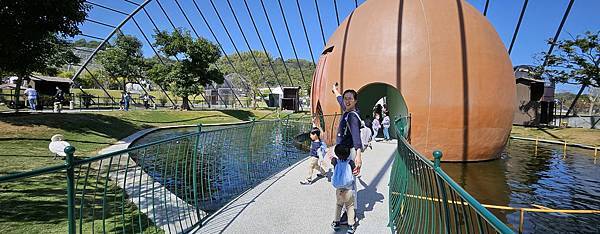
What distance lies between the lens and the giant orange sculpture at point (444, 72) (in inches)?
399

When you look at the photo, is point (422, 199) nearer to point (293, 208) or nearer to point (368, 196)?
point (293, 208)

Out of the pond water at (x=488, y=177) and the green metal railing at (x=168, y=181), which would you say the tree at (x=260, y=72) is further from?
the green metal railing at (x=168, y=181)

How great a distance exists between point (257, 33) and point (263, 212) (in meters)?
24.0

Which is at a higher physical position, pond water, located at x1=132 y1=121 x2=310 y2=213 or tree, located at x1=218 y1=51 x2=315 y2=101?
tree, located at x1=218 y1=51 x2=315 y2=101

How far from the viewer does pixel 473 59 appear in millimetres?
10203

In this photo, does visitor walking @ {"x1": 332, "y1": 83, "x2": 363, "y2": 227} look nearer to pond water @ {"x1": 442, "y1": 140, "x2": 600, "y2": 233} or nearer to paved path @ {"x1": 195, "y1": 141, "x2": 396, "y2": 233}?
paved path @ {"x1": 195, "y1": 141, "x2": 396, "y2": 233}

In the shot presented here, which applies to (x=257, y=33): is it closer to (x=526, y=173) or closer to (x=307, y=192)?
(x=526, y=173)

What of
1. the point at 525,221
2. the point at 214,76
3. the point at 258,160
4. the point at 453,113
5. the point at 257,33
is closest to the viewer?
the point at 525,221

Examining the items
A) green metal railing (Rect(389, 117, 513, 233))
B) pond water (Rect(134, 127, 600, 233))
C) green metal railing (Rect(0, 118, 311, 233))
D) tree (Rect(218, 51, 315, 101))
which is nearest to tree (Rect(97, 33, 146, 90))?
tree (Rect(218, 51, 315, 101))

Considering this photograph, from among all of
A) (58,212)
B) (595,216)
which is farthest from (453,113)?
(58,212)

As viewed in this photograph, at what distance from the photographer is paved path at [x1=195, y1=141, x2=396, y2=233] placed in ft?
13.7

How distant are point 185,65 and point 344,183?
27.8m

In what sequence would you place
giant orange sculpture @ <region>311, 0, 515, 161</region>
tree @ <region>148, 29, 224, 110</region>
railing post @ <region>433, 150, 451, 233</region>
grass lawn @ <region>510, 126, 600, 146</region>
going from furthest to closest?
tree @ <region>148, 29, 224, 110</region>
grass lawn @ <region>510, 126, 600, 146</region>
giant orange sculpture @ <region>311, 0, 515, 161</region>
railing post @ <region>433, 150, 451, 233</region>

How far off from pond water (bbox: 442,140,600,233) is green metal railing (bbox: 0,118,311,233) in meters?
4.86
